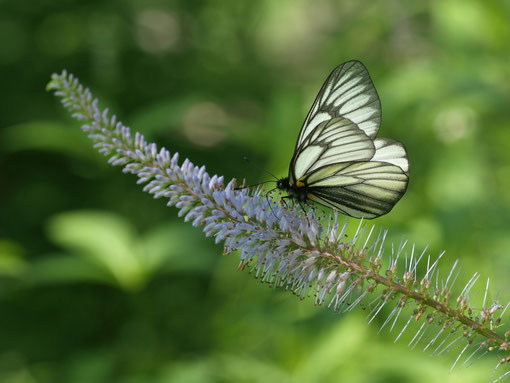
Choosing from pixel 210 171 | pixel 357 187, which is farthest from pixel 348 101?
pixel 210 171

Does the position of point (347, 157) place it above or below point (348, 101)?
below

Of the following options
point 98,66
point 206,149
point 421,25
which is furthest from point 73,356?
point 421,25

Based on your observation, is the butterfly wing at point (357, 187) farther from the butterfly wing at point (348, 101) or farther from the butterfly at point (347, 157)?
the butterfly wing at point (348, 101)

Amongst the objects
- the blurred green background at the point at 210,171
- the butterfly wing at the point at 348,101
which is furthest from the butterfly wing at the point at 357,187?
the blurred green background at the point at 210,171

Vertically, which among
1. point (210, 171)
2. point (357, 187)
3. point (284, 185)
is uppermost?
point (210, 171)

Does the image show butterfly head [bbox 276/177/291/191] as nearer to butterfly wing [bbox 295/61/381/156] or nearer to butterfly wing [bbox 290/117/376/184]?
butterfly wing [bbox 290/117/376/184]

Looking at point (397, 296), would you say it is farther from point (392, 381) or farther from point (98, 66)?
point (98, 66)

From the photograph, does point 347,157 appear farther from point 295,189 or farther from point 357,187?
point 295,189
